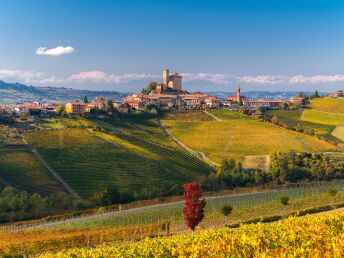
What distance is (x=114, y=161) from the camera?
96812 mm

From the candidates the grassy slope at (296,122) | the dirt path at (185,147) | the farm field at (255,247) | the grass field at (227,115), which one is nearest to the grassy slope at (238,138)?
the dirt path at (185,147)

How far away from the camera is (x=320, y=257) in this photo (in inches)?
785

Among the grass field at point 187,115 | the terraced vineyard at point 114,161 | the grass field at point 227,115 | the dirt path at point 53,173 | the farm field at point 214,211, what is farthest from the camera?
the grass field at point 227,115

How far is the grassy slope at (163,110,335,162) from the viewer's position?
125m

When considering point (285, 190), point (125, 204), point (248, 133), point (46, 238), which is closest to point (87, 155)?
point (125, 204)

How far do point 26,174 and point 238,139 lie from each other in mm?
73401

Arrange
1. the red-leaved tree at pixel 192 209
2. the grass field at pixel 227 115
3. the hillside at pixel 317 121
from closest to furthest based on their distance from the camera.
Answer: the red-leaved tree at pixel 192 209 → the hillside at pixel 317 121 → the grass field at pixel 227 115

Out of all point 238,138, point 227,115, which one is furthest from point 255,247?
point 227,115

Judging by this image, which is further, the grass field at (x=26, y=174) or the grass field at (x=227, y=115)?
the grass field at (x=227, y=115)

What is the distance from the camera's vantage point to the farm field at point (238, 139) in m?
125

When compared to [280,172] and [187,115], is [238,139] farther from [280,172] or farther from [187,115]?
[187,115]

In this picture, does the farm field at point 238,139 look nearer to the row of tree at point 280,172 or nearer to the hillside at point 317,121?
the hillside at point 317,121

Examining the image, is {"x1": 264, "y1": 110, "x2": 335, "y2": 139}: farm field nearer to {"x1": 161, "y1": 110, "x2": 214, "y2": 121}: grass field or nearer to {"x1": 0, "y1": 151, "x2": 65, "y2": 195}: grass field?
{"x1": 161, "y1": 110, "x2": 214, "y2": 121}: grass field

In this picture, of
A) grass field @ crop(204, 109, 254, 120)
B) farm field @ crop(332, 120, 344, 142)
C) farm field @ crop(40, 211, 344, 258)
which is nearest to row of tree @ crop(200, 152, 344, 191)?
farm field @ crop(332, 120, 344, 142)
